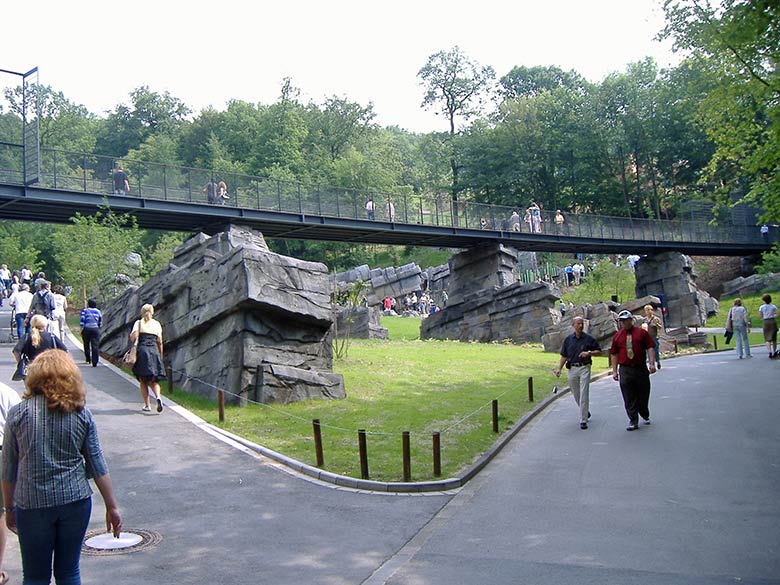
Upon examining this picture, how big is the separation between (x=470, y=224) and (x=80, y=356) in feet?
94.6

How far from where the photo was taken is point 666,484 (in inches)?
391

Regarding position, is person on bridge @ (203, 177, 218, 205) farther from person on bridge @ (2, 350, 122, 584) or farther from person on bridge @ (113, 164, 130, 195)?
person on bridge @ (2, 350, 122, 584)

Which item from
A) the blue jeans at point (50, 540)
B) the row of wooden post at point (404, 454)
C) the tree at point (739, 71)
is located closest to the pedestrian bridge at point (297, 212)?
the tree at point (739, 71)

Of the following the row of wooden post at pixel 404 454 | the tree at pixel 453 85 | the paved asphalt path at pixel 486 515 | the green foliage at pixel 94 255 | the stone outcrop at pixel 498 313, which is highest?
the tree at pixel 453 85

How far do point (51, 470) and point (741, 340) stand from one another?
2476 centimetres

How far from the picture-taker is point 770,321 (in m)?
23.3

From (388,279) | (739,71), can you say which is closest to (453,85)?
(388,279)

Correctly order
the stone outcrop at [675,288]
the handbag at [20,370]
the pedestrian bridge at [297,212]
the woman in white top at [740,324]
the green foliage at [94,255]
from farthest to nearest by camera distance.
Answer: the stone outcrop at [675,288]
the pedestrian bridge at [297,212]
the green foliage at [94,255]
the woman in white top at [740,324]
the handbag at [20,370]

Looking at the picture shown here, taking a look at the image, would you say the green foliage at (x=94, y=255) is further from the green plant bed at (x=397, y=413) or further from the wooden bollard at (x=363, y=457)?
the wooden bollard at (x=363, y=457)

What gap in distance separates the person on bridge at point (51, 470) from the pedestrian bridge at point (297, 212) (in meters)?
26.8

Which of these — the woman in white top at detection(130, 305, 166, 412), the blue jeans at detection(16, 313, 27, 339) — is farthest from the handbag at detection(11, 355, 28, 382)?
the blue jeans at detection(16, 313, 27, 339)

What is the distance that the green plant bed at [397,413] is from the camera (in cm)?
Answer: 1183

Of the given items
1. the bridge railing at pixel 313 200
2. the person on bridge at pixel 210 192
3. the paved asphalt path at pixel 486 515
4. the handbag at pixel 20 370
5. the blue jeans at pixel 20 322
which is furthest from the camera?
the person on bridge at pixel 210 192

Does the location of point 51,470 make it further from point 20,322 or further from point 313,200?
point 313,200
